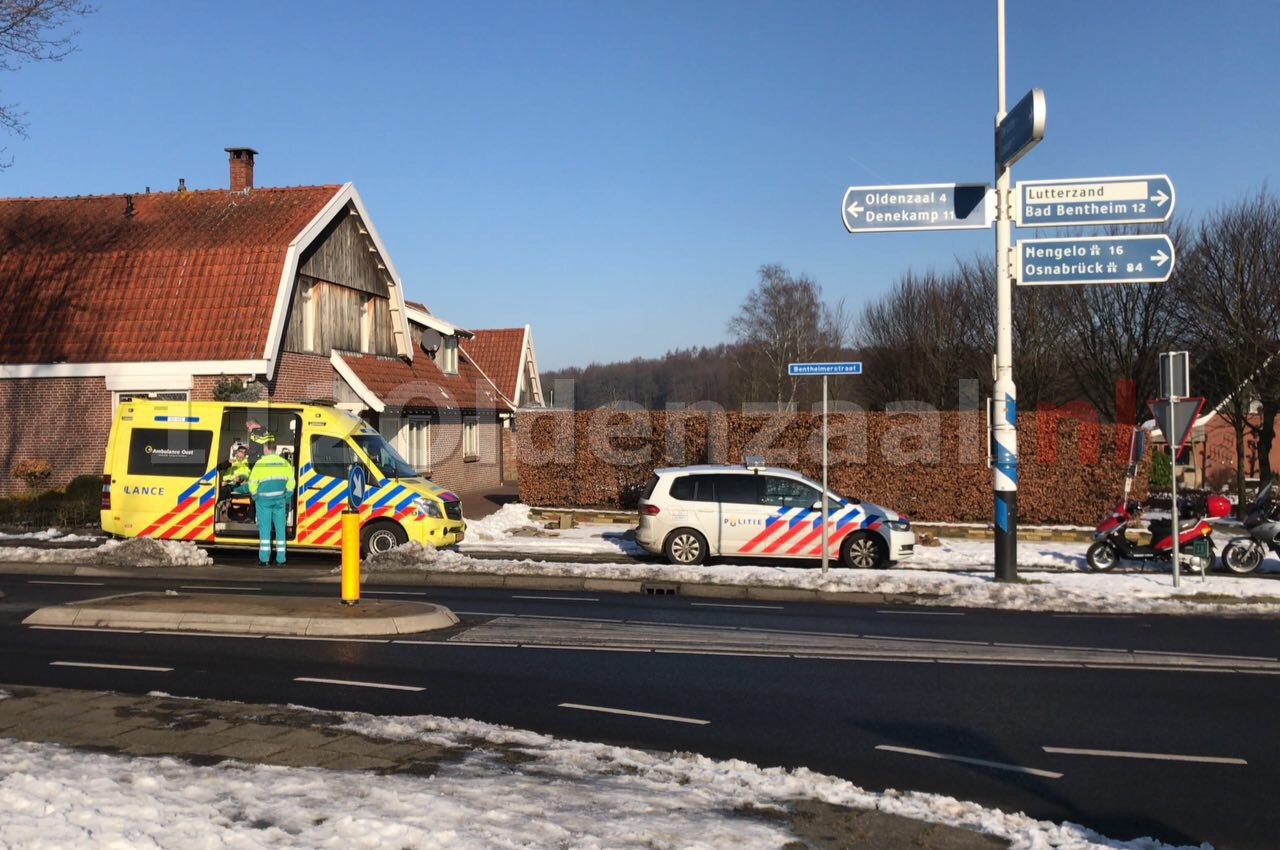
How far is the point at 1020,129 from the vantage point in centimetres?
1469

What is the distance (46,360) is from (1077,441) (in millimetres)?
22780

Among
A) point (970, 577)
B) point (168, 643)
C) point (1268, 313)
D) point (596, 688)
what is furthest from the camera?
point (1268, 313)

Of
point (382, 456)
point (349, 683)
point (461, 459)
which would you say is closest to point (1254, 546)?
point (382, 456)

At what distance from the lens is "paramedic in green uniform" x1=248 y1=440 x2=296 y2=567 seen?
1658cm

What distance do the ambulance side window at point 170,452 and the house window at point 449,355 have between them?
61.9ft

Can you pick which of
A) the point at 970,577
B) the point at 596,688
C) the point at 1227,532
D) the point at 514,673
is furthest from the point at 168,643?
A: the point at 1227,532

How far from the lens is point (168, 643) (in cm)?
1072

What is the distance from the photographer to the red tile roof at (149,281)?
81.8 ft

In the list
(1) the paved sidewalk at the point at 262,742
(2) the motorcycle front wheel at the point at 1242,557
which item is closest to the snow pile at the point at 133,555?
(1) the paved sidewalk at the point at 262,742

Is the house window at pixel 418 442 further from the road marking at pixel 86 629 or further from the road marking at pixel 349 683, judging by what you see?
the road marking at pixel 349 683

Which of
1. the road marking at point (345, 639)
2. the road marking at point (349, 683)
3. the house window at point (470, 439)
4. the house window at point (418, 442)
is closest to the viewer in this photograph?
the road marking at point (349, 683)

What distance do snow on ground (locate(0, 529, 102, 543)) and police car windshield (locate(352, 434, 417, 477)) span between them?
612cm

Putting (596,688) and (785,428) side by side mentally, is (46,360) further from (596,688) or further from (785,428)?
(596,688)

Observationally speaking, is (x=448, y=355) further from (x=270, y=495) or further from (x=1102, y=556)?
(x=1102, y=556)
